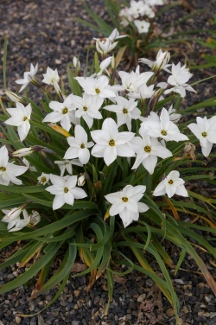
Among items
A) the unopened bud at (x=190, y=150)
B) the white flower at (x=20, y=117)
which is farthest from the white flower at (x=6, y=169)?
the unopened bud at (x=190, y=150)

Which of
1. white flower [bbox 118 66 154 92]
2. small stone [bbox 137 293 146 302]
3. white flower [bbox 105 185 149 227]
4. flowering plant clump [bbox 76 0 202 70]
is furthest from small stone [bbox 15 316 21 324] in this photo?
flowering plant clump [bbox 76 0 202 70]

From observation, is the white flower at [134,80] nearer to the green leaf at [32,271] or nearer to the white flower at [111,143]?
the white flower at [111,143]

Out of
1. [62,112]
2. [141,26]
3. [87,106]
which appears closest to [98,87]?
[87,106]

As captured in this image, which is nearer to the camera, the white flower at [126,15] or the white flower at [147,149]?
the white flower at [147,149]

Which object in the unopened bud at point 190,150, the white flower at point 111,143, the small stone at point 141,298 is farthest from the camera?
the small stone at point 141,298

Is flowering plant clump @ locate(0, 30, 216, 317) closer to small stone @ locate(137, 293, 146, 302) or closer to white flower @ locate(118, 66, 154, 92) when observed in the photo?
white flower @ locate(118, 66, 154, 92)

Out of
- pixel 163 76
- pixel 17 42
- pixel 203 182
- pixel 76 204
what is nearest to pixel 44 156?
pixel 76 204

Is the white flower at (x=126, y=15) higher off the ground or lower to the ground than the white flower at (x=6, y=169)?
lower

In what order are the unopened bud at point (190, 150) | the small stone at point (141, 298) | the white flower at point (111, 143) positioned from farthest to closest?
the small stone at point (141, 298) < the unopened bud at point (190, 150) < the white flower at point (111, 143)

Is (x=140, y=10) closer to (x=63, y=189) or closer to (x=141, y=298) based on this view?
(x=63, y=189)
